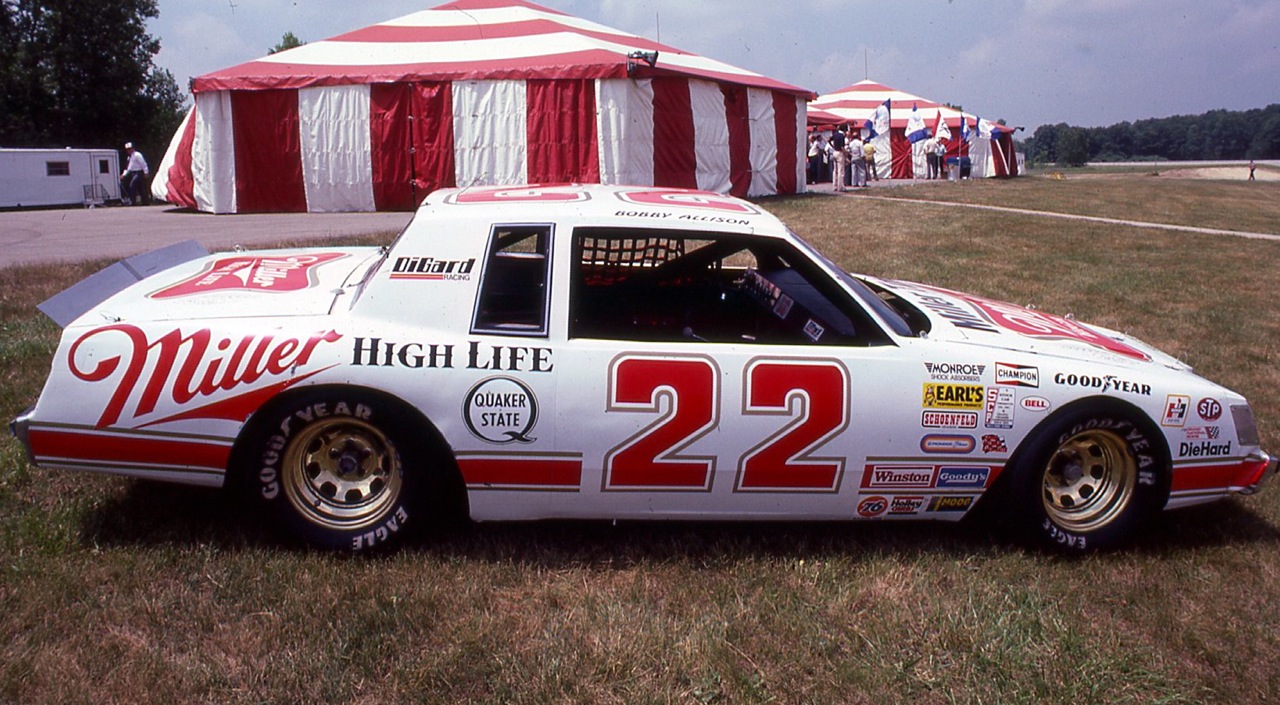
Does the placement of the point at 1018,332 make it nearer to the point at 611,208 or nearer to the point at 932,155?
the point at 611,208

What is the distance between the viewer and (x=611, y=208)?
3.76 meters

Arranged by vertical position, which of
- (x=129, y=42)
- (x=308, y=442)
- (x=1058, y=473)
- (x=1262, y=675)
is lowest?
(x=1262, y=675)

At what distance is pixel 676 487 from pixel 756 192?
1736 cm

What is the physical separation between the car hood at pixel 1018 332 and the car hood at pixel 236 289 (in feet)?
7.65

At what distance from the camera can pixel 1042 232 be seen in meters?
14.4

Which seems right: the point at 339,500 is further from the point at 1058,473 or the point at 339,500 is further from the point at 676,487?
the point at 1058,473

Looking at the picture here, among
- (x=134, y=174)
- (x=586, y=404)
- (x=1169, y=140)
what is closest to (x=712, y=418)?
(x=586, y=404)

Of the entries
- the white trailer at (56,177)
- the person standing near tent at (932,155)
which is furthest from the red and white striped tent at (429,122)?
the person standing near tent at (932,155)

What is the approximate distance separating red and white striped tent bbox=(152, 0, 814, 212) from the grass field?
12.9 meters

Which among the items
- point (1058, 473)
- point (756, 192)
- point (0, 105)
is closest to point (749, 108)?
point (756, 192)

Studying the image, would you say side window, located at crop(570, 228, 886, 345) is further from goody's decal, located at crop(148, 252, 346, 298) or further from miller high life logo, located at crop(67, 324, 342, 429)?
goody's decal, located at crop(148, 252, 346, 298)

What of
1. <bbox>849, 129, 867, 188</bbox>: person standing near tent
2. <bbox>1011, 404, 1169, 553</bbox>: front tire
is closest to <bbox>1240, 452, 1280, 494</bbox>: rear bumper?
<bbox>1011, 404, 1169, 553</bbox>: front tire

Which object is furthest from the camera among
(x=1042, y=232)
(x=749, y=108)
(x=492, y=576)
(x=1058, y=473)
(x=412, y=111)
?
(x=749, y=108)

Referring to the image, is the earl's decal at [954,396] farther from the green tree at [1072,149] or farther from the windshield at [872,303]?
the green tree at [1072,149]
